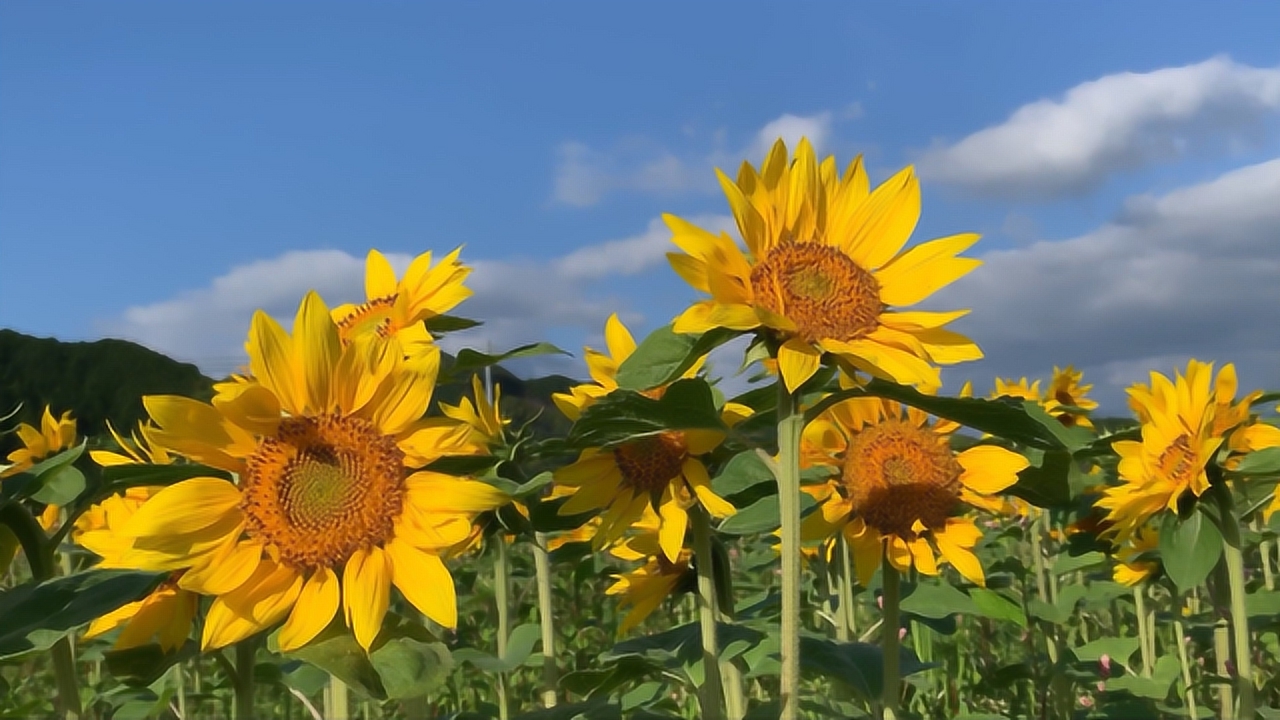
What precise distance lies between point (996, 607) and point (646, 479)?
31.4 inches

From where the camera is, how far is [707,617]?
1778mm

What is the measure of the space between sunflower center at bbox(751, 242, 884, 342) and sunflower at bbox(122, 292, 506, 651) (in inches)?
18.8

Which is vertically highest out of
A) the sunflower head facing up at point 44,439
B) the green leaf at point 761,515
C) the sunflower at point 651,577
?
the sunflower head facing up at point 44,439

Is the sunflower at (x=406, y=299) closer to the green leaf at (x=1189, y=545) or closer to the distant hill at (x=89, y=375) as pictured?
the green leaf at (x=1189, y=545)

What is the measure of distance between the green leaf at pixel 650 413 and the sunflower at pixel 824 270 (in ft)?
0.32

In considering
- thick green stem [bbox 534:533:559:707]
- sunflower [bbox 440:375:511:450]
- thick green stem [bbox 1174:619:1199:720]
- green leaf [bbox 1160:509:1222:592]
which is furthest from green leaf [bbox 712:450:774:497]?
thick green stem [bbox 1174:619:1199:720]

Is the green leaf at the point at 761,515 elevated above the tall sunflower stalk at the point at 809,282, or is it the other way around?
the tall sunflower stalk at the point at 809,282

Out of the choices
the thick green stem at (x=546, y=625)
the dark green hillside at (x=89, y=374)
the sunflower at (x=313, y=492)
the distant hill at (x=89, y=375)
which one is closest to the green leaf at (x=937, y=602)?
the thick green stem at (x=546, y=625)

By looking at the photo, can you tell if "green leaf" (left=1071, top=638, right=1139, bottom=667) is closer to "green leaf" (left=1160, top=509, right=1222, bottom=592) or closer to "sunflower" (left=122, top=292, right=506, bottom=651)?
"green leaf" (left=1160, top=509, right=1222, bottom=592)

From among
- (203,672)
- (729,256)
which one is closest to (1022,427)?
(729,256)

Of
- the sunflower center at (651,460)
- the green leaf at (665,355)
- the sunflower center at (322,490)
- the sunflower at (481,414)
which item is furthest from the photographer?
the sunflower at (481,414)

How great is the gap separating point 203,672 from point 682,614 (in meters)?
2.16

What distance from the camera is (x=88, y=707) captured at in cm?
354

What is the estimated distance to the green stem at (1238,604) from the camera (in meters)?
2.12
